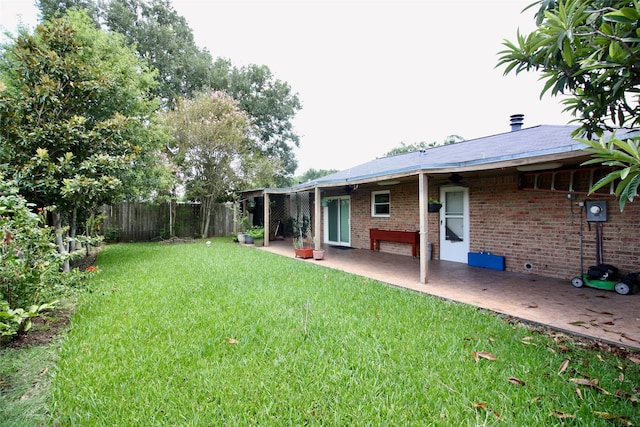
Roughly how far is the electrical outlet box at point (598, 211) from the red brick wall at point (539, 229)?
102 mm

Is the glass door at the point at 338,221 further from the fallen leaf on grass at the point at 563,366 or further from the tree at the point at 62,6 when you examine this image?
the tree at the point at 62,6

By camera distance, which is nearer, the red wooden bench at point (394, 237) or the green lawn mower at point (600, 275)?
the green lawn mower at point (600, 275)

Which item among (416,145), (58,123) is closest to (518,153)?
(58,123)

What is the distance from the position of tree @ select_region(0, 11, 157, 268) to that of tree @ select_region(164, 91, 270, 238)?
5900 mm

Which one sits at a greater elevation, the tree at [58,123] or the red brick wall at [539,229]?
the tree at [58,123]

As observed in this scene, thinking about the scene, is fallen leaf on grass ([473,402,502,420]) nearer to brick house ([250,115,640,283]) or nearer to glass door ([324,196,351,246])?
brick house ([250,115,640,283])

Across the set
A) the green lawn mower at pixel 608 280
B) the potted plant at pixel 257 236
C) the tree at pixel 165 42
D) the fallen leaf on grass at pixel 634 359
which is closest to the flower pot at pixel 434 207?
the green lawn mower at pixel 608 280

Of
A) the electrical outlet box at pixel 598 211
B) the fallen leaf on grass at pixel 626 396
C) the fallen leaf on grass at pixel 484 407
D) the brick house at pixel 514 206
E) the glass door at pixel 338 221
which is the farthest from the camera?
the glass door at pixel 338 221

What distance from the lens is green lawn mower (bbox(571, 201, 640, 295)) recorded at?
487cm

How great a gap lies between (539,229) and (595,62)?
17.3 ft

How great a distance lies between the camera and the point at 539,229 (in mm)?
6379

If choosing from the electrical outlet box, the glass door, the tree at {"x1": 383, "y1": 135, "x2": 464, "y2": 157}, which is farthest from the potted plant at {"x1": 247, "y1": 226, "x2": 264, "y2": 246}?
the tree at {"x1": 383, "y1": 135, "x2": 464, "y2": 157}

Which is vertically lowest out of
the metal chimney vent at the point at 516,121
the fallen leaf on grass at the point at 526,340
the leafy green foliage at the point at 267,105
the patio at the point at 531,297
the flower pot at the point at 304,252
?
the fallen leaf on grass at the point at 526,340

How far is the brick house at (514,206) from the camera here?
5.26m
